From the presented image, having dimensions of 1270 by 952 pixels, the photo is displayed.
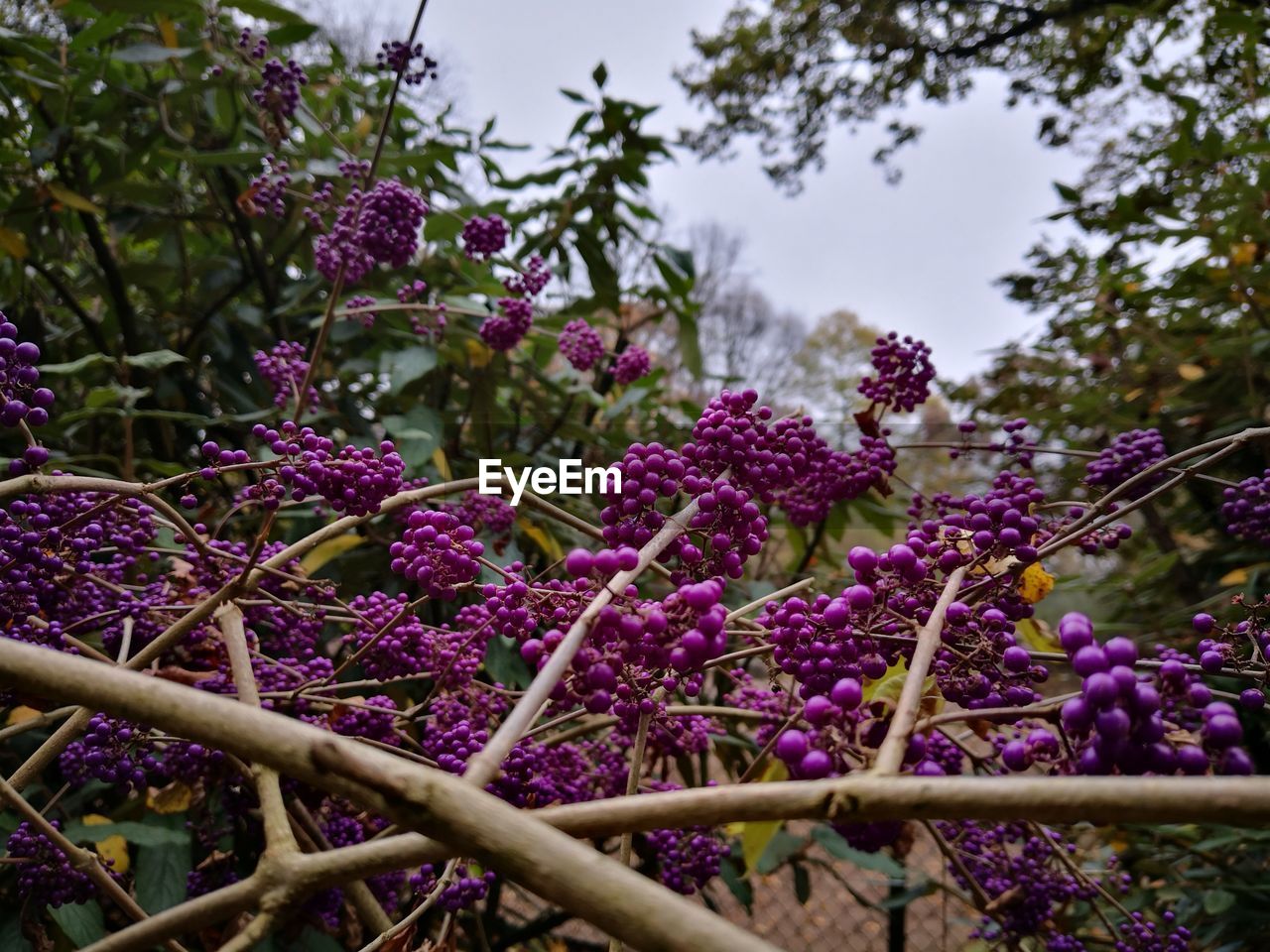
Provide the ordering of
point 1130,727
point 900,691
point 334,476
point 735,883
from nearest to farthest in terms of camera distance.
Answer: point 1130,727 < point 900,691 < point 334,476 < point 735,883

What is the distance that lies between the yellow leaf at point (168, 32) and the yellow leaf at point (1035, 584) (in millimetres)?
1887

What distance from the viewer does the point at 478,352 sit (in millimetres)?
1568

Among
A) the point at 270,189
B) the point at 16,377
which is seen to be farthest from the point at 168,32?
the point at 16,377

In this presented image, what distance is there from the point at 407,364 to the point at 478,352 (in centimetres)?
20

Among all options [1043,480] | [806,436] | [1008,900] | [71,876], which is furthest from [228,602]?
[1043,480]

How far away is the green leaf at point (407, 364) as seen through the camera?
1.35m

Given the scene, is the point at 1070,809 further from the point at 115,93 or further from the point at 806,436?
the point at 115,93

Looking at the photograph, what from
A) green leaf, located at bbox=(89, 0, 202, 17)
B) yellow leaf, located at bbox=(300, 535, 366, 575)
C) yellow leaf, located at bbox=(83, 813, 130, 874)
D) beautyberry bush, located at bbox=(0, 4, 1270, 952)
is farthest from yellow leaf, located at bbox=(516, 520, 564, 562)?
green leaf, located at bbox=(89, 0, 202, 17)

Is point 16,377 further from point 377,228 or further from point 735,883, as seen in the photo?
point 735,883

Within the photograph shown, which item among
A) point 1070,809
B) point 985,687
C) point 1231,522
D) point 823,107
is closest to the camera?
point 1070,809

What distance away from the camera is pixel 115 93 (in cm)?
163

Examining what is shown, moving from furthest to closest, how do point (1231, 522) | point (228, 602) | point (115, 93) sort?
point (115, 93) < point (1231, 522) < point (228, 602)

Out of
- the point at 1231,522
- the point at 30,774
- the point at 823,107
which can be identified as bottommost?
the point at 30,774

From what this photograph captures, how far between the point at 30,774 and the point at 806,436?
70 centimetres
